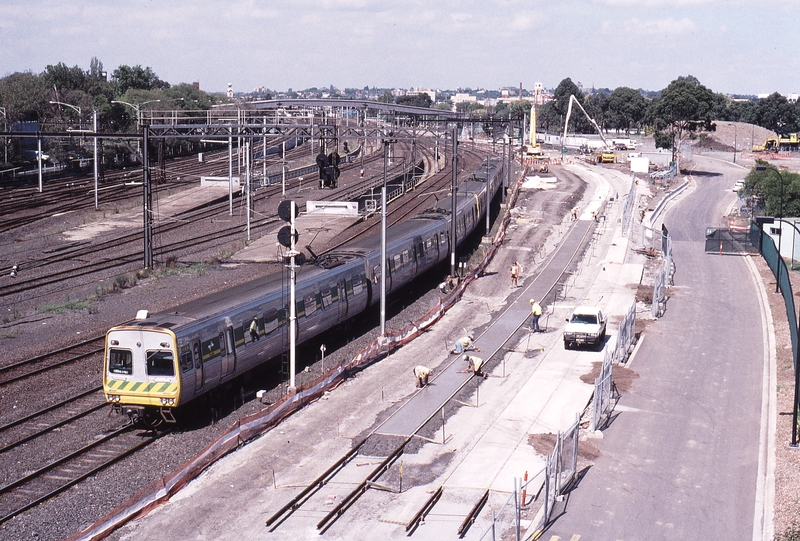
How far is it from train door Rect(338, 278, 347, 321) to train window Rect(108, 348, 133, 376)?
9.73 meters

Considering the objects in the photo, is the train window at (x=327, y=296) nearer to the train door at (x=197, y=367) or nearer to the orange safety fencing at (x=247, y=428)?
the orange safety fencing at (x=247, y=428)

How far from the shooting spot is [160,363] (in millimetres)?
21109

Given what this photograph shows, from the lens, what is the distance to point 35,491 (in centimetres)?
1822

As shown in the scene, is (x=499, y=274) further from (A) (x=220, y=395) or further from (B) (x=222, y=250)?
(A) (x=220, y=395)

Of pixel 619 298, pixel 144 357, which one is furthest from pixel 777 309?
pixel 144 357

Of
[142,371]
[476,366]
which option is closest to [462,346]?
[476,366]

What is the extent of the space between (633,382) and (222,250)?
26609mm

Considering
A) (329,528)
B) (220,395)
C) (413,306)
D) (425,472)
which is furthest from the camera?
(413,306)

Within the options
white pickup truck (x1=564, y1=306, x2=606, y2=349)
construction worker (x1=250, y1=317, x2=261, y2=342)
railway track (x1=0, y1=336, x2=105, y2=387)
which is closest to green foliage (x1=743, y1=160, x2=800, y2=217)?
white pickup truck (x1=564, y1=306, x2=606, y2=349)

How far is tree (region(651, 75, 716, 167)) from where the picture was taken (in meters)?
106

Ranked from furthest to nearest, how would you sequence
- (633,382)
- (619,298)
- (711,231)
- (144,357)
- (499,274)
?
(711,231) < (499,274) < (619,298) < (633,382) < (144,357)

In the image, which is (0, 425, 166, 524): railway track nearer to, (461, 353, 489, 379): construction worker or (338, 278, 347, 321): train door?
(338, 278, 347, 321): train door

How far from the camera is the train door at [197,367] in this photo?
21.6 metres

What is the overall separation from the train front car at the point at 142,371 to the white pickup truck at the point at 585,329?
1521 centimetres
